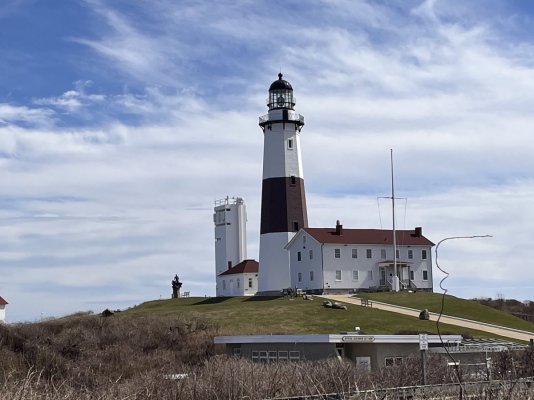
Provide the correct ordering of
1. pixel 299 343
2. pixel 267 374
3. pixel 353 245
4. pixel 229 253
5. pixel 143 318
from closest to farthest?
Result: 1. pixel 267 374
2. pixel 299 343
3. pixel 143 318
4. pixel 353 245
5. pixel 229 253

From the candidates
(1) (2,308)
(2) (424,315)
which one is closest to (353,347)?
(2) (424,315)

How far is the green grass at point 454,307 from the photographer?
52.5 meters

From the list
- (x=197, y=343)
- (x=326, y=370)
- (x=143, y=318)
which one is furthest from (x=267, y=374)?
(x=143, y=318)

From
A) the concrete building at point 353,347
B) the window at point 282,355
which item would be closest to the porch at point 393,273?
the concrete building at point 353,347

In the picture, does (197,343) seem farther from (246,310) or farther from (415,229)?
(415,229)

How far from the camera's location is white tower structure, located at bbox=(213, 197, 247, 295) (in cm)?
8394

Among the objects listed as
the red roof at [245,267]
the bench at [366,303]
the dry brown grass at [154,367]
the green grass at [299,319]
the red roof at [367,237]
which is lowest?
the dry brown grass at [154,367]

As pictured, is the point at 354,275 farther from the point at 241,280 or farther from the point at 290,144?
the point at 241,280

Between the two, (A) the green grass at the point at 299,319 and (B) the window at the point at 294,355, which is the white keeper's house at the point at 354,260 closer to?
(A) the green grass at the point at 299,319

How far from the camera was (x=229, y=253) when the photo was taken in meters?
84.0

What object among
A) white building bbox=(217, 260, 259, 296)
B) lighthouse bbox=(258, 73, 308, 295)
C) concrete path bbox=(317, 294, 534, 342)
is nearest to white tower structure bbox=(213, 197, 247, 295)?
white building bbox=(217, 260, 259, 296)

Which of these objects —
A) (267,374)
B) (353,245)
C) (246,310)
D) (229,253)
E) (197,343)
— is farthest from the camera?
(229,253)

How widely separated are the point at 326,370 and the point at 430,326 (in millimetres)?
24524

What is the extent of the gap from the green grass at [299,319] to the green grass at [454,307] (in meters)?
4.61
